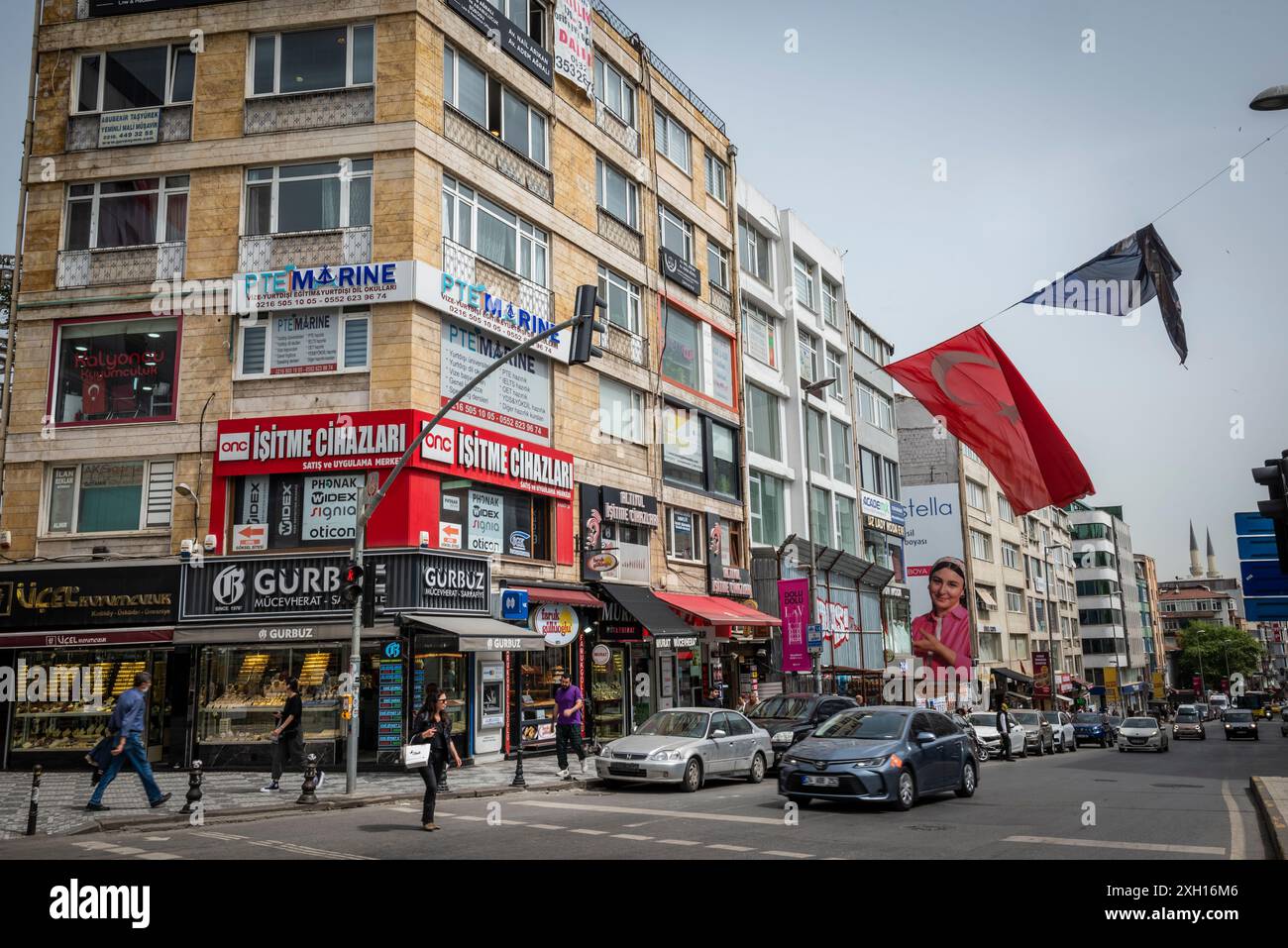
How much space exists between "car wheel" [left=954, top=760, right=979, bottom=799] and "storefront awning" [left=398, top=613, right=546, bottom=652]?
372 inches

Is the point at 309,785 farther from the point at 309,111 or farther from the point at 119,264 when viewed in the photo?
the point at 309,111

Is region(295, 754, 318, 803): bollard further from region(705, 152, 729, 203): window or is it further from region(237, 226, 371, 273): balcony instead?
region(705, 152, 729, 203): window

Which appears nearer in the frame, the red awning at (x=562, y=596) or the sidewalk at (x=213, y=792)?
the sidewalk at (x=213, y=792)

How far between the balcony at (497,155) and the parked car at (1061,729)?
27383mm

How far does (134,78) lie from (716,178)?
20970 millimetres

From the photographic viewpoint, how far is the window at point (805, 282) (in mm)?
44531

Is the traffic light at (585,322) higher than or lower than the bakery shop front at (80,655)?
A: higher

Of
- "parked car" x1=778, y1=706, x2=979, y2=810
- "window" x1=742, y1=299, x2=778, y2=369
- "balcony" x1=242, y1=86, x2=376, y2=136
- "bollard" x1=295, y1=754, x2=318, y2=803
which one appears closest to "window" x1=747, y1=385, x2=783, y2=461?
"window" x1=742, y1=299, x2=778, y2=369

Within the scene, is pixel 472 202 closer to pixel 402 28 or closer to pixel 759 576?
pixel 402 28

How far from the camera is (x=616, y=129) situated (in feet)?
106

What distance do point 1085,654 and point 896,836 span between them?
9993cm

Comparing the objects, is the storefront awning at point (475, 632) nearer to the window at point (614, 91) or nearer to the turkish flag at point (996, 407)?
the turkish flag at point (996, 407)

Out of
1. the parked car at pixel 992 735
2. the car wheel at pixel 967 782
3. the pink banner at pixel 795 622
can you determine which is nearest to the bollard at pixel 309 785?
the car wheel at pixel 967 782
